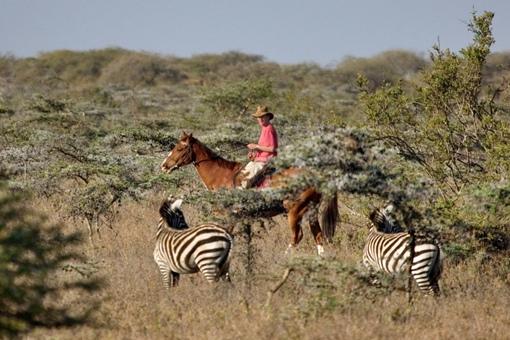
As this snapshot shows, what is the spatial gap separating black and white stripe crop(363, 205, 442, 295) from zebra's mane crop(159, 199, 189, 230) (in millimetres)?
2326

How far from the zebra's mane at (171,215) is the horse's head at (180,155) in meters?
3.23

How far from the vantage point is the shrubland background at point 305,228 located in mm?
7812

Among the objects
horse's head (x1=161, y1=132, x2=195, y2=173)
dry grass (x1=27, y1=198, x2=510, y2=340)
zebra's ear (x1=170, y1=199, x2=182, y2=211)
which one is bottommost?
dry grass (x1=27, y1=198, x2=510, y2=340)

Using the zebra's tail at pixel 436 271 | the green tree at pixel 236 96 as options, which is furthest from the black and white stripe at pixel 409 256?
the green tree at pixel 236 96

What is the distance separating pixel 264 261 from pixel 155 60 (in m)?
69.7

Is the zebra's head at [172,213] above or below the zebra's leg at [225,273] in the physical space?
above

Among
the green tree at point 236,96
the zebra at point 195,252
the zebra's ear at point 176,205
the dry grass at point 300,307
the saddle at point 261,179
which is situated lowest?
the dry grass at point 300,307

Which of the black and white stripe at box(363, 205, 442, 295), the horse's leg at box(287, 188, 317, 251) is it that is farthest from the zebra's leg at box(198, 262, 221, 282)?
the horse's leg at box(287, 188, 317, 251)

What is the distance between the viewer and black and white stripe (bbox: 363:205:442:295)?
9.48m

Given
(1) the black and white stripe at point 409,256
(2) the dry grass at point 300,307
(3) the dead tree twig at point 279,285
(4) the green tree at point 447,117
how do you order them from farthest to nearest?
(4) the green tree at point 447,117, (1) the black and white stripe at point 409,256, (3) the dead tree twig at point 279,285, (2) the dry grass at point 300,307

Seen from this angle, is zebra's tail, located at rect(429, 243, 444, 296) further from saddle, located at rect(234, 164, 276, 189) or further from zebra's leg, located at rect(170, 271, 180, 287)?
saddle, located at rect(234, 164, 276, 189)

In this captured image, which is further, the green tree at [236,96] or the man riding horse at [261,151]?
the green tree at [236,96]

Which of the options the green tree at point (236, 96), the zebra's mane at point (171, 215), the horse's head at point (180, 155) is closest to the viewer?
the zebra's mane at point (171, 215)

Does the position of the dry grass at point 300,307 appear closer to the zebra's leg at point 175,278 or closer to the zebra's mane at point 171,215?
the zebra's leg at point 175,278
